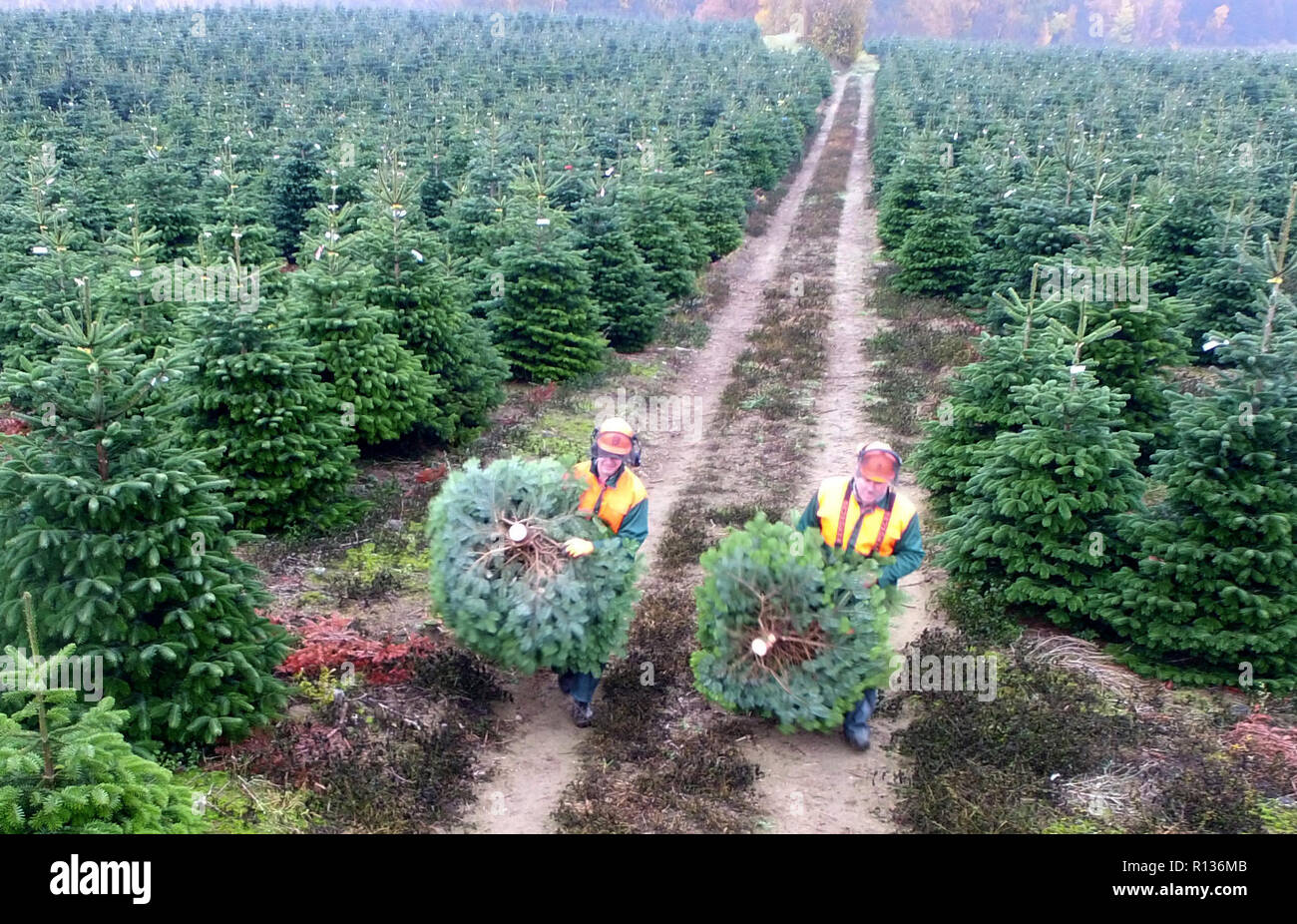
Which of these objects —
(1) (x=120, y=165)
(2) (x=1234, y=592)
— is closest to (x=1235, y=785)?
(2) (x=1234, y=592)

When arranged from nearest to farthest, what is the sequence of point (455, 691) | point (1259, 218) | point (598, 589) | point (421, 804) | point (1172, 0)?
point (421, 804) < point (598, 589) < point (455, 691) < point (1259, 218) < point (1172, 0)

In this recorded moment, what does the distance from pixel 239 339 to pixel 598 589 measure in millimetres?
4582

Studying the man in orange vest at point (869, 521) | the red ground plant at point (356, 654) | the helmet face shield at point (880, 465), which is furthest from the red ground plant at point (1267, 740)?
the red ground plant at point (356, 654)

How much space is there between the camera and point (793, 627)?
6312mm

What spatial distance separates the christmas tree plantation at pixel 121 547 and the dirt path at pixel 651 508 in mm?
1689

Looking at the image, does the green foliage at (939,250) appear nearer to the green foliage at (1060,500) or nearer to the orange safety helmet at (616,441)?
the green foliage at (1060,500)

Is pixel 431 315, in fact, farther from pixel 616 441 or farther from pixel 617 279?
pixel 616 441

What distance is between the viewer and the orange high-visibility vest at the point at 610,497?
6719 millimetres

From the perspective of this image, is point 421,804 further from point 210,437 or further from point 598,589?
point 210,437

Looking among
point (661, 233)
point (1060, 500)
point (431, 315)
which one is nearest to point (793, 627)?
point (1060, 500)

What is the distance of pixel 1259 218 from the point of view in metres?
14.8

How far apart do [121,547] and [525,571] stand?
7.63 feet

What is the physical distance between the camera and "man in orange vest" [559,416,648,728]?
21.9 ft

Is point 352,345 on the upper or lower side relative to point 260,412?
upper
